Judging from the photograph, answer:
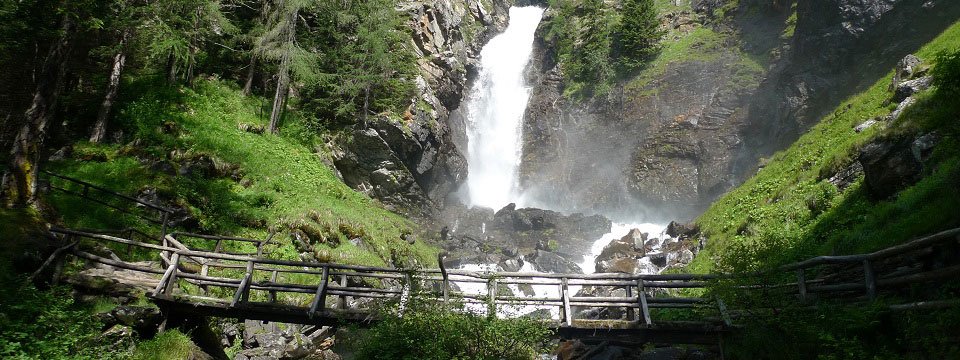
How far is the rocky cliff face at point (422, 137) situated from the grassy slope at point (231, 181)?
10.1 feet

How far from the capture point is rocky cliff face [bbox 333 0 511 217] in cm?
2569

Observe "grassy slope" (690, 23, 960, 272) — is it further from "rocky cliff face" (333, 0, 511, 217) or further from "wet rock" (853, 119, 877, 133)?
"rocky cliff face" (333, 0, 511, 217)

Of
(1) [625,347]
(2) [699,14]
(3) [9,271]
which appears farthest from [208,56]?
(2) [699,14]

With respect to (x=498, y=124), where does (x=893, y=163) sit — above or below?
below

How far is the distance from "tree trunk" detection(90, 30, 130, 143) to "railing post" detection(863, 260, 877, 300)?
788 inches

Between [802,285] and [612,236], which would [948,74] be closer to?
[802,285]

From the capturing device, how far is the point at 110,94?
54.4 feet

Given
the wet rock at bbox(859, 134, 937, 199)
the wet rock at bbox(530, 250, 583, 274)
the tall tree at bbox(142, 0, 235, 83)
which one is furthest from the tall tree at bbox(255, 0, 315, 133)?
the wet rock at bbox(859, 134, 937, 199)

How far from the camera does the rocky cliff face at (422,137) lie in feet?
84.3

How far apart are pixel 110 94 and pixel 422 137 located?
1487 centimetres

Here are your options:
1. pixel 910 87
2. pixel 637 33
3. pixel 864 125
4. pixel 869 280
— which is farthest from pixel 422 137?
pixel 869 280

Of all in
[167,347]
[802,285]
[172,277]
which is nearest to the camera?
[802,285]

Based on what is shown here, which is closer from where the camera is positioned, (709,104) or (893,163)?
(893,163)

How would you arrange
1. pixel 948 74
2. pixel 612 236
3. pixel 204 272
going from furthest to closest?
1. pixel 612 236
2. pixel 204 272
3. pixel 948 74
